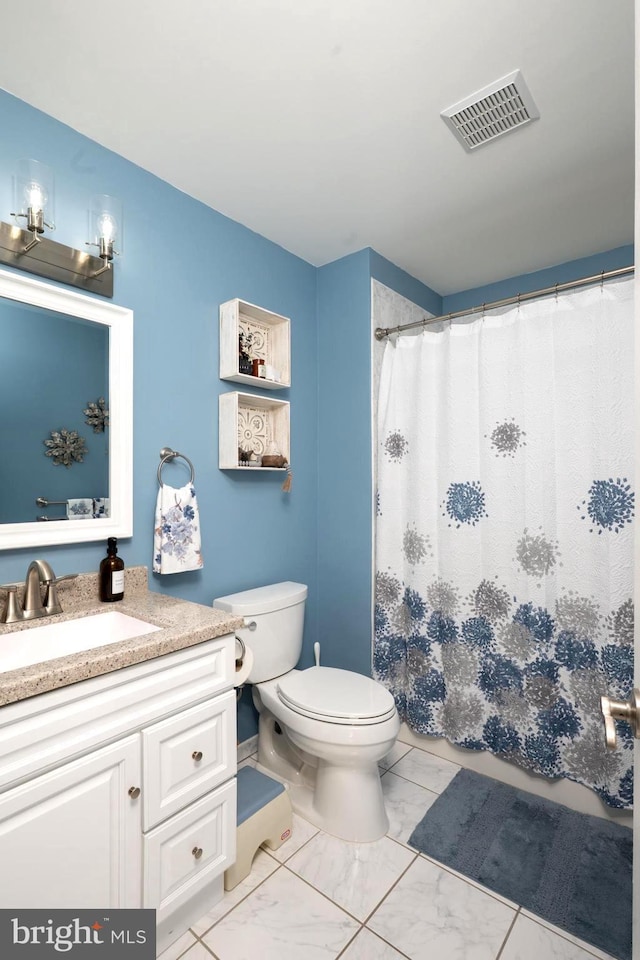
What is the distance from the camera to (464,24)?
1.19m

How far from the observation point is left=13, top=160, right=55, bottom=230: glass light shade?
1294mm

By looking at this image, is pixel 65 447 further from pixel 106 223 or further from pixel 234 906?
pixel 234 906

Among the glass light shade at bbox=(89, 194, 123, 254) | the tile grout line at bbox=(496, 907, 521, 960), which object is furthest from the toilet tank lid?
the glass light shade at bbox=(89, 194, 123, 254)

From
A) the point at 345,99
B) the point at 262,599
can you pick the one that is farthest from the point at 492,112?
the point at 262,599

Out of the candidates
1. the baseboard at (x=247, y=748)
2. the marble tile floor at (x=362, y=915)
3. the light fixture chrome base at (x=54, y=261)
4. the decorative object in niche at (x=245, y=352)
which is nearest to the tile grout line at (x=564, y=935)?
the marble tile floor at (x=362, y=915)

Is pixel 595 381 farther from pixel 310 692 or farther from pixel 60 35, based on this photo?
pixel 60 35

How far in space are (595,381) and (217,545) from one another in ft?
5.29

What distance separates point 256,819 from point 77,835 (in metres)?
0.65

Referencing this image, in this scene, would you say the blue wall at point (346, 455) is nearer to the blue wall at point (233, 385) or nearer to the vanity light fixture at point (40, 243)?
the blue wall at point (233, 385)

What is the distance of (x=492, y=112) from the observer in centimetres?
146

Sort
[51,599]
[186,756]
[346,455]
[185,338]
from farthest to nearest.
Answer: [346,455]
[185,338]
[51,599]
[186,756]

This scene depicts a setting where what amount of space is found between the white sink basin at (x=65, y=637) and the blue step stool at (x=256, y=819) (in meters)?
0.69

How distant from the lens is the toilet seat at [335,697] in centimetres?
159

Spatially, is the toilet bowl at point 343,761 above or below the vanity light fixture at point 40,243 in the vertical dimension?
below
